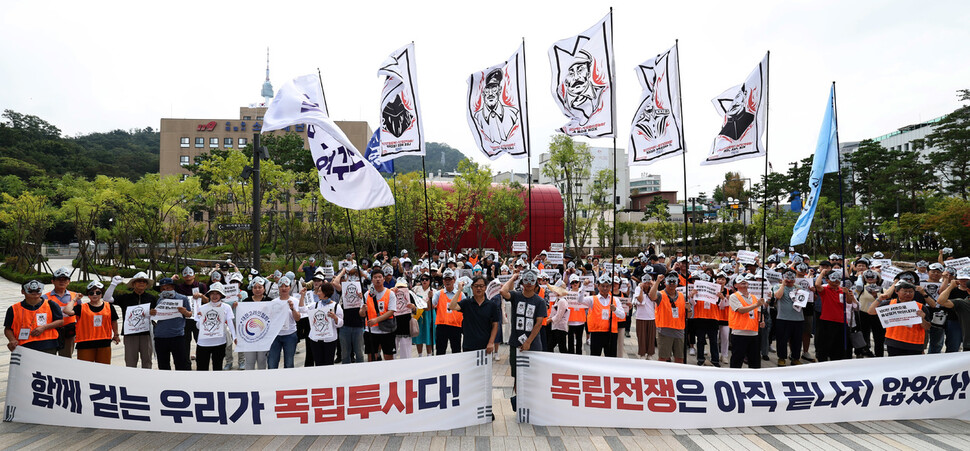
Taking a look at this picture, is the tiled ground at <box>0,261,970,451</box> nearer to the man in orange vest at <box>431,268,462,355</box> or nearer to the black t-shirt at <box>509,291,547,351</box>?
the black t-shirt at <box>509,291,547,351</box>

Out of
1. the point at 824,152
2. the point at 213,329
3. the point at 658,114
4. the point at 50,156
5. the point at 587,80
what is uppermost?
the point at 50,156

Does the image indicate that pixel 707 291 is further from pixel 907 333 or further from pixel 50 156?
pixel 50 156

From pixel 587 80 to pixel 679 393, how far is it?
6039mm

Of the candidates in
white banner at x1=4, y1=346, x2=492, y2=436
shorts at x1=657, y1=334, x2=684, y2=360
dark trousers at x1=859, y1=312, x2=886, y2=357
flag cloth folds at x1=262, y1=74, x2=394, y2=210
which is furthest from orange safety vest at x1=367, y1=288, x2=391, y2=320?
dark trousers at x1=859, y1=312, x2=886, y2=357

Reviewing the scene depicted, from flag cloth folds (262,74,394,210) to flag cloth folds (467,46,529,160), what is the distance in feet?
12.0

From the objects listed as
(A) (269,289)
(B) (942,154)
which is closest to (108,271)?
(A) (269,289)

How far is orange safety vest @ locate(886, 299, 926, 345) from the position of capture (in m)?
7.91

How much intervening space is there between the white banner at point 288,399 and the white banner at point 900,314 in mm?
6283

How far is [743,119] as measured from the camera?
10062mm

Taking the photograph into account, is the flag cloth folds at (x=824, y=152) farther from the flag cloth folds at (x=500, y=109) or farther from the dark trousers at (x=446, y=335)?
the dark trousers at (x=446, y=335)

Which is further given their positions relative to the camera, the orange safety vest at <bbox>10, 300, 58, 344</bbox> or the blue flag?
the blue flag

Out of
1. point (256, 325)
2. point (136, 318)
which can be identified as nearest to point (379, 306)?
point (256, 325)

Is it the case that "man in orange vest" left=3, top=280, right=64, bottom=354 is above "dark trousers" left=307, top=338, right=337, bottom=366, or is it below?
above

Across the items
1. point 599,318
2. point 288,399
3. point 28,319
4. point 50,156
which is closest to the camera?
point 288,399
